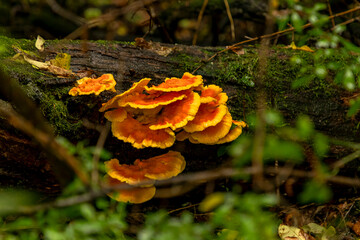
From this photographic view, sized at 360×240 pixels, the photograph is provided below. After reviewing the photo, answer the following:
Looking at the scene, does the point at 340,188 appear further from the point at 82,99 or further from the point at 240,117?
the point at 82,99

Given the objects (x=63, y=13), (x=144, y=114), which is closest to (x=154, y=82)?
(x=144, y=114)

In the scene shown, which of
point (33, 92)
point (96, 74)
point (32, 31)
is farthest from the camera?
point (32, 31)

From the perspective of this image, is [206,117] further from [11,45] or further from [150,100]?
[11,45]

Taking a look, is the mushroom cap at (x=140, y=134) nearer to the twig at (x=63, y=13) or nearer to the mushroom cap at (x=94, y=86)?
the mushroom cap at (x=94, y=86)

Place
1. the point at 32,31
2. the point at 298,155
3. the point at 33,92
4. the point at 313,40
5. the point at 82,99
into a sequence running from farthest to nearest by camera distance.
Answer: the point at 32,31 < the point at 313,40 < the point at 82,99 < the point at 33,92 < the point at 298,155

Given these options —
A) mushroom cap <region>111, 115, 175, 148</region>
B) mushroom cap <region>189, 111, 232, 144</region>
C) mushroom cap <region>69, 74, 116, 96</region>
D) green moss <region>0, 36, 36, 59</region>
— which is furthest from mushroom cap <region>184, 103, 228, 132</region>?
green moss <region>0, 36, 36, 59</region>

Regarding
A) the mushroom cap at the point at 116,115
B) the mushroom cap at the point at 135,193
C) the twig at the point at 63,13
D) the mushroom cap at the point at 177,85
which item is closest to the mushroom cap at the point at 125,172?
the mushroom cap at the point at 135,193

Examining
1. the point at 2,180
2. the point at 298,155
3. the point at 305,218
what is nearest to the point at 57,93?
the point at 2,180

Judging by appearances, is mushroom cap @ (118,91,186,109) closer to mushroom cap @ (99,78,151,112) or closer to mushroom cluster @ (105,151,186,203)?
mushroom cap @ (99,78,151,112)
